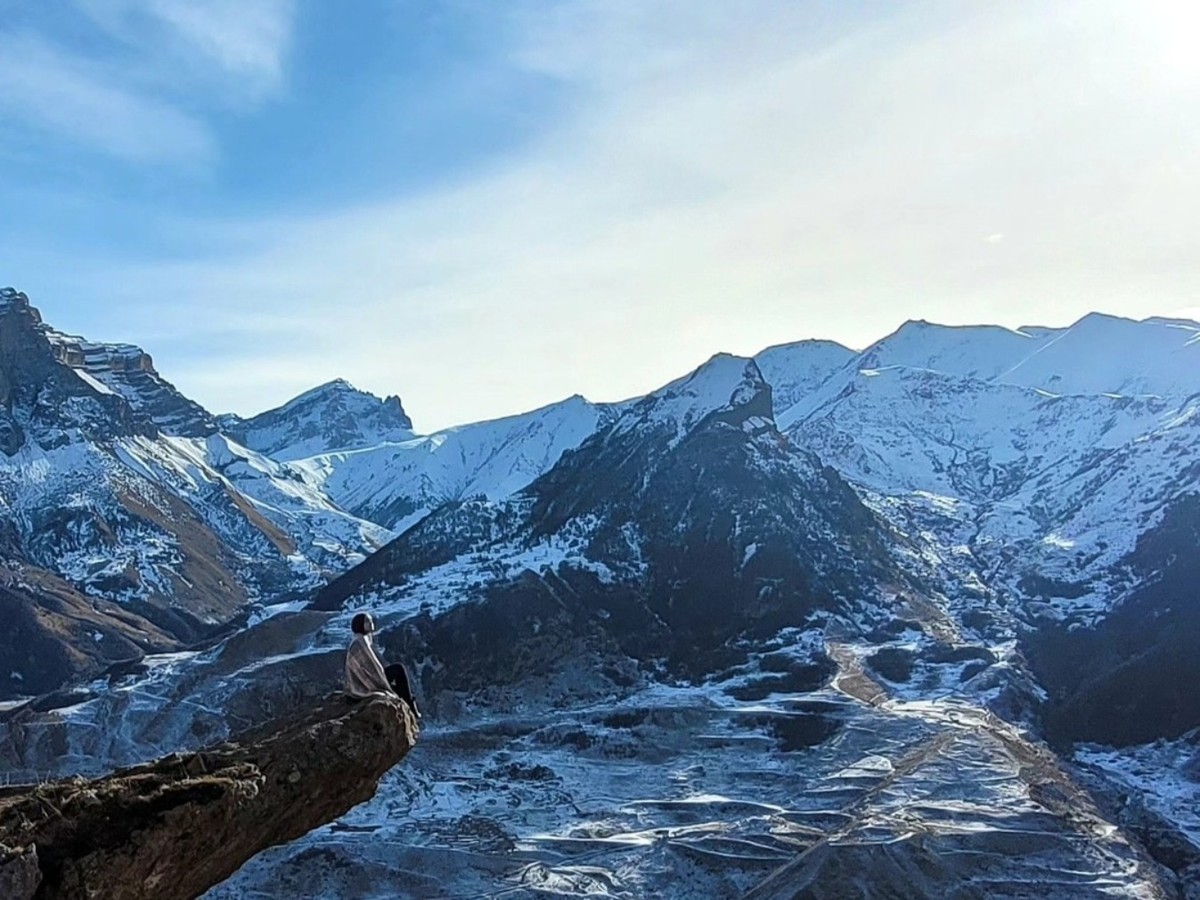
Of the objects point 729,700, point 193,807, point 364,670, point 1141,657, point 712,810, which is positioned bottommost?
point 712,810

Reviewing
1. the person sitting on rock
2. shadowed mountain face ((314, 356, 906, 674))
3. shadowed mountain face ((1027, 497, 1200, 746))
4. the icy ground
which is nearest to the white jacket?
the person sitting on rock


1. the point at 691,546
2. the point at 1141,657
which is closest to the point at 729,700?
the point at 691,546

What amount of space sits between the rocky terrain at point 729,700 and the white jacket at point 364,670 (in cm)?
6587

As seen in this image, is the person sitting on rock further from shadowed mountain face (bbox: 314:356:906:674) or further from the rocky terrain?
shadowed mountain face (bbox: 314:356:906:674)

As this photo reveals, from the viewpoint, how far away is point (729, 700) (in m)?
134

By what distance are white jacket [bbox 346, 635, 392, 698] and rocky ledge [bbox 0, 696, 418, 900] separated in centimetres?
52

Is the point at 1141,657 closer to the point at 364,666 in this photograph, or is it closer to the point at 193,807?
the point at 364,666

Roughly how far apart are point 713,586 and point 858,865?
8307 centimetres

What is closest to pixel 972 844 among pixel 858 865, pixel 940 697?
pixel 858 865

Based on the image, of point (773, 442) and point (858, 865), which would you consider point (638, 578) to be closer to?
point (773, 442)

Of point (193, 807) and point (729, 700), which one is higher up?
point (193, 807)

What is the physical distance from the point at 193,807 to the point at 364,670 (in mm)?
4465

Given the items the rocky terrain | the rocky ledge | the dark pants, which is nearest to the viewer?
the rocky ledge

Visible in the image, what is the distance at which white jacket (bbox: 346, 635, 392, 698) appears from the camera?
19.6 metres
